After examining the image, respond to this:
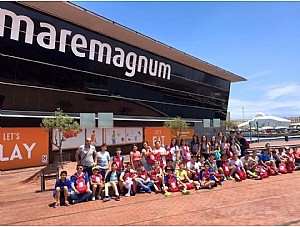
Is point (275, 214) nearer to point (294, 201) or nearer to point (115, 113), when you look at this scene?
point (294, 201)

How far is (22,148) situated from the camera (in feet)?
55.6

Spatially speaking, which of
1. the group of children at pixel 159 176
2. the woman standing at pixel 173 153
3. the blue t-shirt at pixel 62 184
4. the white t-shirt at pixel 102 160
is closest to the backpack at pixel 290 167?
the group of children at pixel 159 176

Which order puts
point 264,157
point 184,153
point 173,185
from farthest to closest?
1. point 264,157
2. point 184,153
3. point 173,185

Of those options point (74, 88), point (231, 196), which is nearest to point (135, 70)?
point (74, 88)

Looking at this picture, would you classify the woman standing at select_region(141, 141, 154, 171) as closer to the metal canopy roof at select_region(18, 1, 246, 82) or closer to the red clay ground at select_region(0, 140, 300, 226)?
the red clay ground at select_region(0, 140, 300, 226)

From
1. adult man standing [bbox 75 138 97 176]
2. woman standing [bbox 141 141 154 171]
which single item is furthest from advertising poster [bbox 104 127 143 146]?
adult man standing [bbox 75 138 97 176]

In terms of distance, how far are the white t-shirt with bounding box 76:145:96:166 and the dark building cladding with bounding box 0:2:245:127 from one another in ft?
30.2

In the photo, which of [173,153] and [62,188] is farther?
[173,153]

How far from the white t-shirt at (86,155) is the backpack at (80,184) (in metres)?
0.70

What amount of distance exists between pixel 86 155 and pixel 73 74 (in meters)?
11.8

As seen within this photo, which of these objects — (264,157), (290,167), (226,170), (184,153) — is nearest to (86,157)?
(184,153)

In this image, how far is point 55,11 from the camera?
696 inches

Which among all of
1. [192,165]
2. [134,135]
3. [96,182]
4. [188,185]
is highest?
[134,135]

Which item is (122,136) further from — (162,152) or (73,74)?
(162,152)
